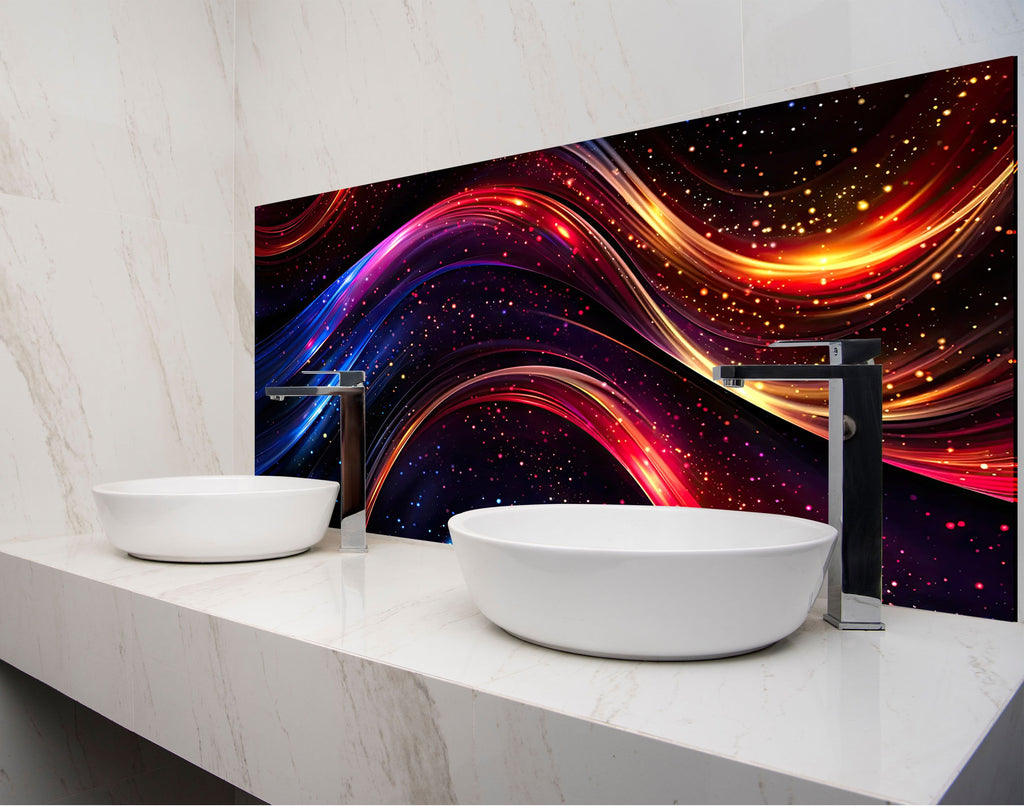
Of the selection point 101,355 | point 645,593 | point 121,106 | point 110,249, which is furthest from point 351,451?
point 121,106

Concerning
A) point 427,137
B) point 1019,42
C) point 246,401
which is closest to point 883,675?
point 1019,42

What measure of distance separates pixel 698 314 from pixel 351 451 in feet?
2.38

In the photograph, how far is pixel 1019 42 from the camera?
1.01 metres

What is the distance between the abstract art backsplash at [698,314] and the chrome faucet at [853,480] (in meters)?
0.14

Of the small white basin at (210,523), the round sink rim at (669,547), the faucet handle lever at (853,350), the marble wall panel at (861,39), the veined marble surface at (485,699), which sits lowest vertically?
the veined marble surface at (485,699)

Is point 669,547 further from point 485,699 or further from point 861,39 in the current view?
point 861,39

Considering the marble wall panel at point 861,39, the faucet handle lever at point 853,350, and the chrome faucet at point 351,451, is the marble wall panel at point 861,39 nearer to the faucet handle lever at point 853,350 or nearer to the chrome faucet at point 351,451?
the faucet handle lever at point 853,350

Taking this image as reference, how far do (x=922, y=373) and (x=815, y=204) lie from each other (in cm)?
29

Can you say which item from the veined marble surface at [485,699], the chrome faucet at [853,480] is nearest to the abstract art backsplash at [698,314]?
the chrome faucet at [853,480]

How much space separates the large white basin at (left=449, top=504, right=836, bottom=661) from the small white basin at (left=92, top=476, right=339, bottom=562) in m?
0.59

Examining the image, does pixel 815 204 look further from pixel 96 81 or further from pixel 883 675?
pixel 96 81

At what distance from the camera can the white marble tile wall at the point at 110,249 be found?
1.63 meters

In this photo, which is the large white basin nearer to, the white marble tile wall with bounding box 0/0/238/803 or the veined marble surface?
the veined marble surface

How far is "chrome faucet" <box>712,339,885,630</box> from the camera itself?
3.22 feet
